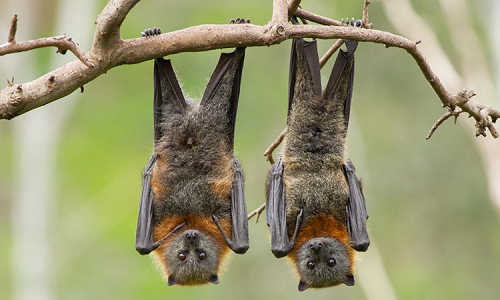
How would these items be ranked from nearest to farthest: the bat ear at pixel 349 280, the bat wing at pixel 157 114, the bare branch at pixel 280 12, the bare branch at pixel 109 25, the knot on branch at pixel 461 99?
the bare branch at pixel 109 25
the bare branch at pixel 280 12
the knot on branch at pixel 461 99
the bat wing at pixel 157 114
the bat ear at pixel 349 280

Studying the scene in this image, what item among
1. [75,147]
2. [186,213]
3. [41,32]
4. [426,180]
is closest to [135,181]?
[75,147]

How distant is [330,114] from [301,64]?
0.70m

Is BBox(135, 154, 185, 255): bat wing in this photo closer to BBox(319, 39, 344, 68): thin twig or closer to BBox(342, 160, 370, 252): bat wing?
BBox(342, 160, 370, 252): bat wing

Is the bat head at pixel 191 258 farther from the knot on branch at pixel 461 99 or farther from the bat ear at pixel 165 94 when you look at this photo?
the knot on branch at pixel 461 99

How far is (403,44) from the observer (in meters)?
5.16

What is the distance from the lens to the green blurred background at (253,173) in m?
17.5

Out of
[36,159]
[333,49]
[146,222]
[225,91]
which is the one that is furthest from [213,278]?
[36,159]

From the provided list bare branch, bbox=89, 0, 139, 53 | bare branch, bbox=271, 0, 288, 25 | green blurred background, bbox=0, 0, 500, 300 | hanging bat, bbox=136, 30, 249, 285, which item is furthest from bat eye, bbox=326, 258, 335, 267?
green blurred background, bbox=0, 0, 500, 300

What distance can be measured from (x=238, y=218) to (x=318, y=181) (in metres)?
1.08

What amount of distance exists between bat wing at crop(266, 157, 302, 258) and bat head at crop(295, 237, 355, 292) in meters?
0.33

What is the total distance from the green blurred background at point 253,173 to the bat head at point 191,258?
840 centimetres

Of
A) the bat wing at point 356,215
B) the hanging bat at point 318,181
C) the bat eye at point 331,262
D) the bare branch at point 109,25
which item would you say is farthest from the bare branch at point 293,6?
the bat eye at point 331,262

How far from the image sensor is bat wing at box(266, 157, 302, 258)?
6.27 m

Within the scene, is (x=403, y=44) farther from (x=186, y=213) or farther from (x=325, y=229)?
(x=186, y=213)
